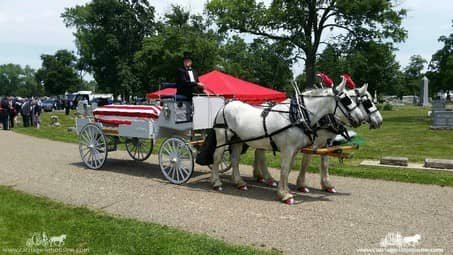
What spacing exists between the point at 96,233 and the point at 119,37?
4983 cm

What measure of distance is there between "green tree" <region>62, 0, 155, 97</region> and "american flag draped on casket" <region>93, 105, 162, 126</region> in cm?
3988

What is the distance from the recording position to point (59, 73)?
87.7 m

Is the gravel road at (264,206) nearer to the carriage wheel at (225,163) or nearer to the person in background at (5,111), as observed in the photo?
the carriage wheel at (225,163)

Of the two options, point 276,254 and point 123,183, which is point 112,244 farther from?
point 123,183

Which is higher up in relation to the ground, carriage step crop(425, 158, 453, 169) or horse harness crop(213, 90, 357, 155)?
horse harness crop(213, 90, 357, 155)

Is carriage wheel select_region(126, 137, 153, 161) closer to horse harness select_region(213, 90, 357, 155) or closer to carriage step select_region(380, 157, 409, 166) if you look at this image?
horse harness select_region(213, 90, 357, 155)

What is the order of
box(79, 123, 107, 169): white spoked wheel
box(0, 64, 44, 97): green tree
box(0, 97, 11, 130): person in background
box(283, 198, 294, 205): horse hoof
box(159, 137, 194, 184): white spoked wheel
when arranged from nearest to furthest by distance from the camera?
1. box(283, 198, 294, 205): horse hoof
2. box(159, 137, 194, 184): white spoked wheel
3. box(79, 123, 107, 169): white spoked wheel
4. box(0, 97, 11, 130): person in background
5. box(0, 64, 44, 97): green tree

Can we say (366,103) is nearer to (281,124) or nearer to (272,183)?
(281,124)

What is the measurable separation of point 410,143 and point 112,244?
14658 millimetres

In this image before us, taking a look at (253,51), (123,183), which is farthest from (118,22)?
(123,183)

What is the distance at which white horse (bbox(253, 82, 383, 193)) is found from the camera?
26.1 ft

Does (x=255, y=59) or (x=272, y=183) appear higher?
(x=255, y=59)

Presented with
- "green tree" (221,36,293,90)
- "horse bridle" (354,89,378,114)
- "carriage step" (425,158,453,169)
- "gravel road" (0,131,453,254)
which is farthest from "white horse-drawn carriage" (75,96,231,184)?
"green tree" (221,36,293,90)

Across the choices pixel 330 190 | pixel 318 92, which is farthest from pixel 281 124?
pixel 330 190
